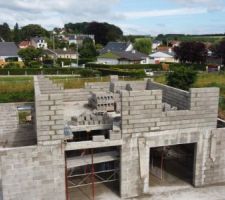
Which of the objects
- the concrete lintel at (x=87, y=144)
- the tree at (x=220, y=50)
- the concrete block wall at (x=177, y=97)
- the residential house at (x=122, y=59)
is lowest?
the concrete lintel at (x=87, y=144)

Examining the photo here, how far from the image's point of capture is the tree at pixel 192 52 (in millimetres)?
57969

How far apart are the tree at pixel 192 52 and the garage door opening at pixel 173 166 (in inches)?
Result: 1760

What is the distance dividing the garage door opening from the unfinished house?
44mm

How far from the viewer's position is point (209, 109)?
1241 cm

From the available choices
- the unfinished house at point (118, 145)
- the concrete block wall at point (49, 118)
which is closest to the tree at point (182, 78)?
the unfinished house at point (118, 145)

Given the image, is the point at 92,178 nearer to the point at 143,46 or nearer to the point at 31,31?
the point at 143,46

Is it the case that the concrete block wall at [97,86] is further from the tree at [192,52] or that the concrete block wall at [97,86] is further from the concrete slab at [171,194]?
the tree at [192,52]

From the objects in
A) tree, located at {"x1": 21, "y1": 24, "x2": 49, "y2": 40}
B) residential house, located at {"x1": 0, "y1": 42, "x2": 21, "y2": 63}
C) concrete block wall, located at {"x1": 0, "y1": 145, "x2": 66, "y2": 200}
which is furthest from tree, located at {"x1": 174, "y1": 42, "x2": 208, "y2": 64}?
tree, located at {"x1": 21, "y1": 24, "x2": 49, "y2": 40}

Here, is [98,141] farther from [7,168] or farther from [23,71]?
[23,71]

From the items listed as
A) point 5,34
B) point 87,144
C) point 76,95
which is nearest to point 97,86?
point 76,95

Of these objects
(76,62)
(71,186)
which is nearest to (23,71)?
(76,62)

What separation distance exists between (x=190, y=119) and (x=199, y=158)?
1.73m

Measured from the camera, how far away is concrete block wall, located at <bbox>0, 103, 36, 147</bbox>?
1437 centimetres

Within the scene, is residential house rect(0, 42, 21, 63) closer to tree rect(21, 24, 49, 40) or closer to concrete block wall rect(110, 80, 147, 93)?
concrete block wall rect(110, 80, 147, 93)
